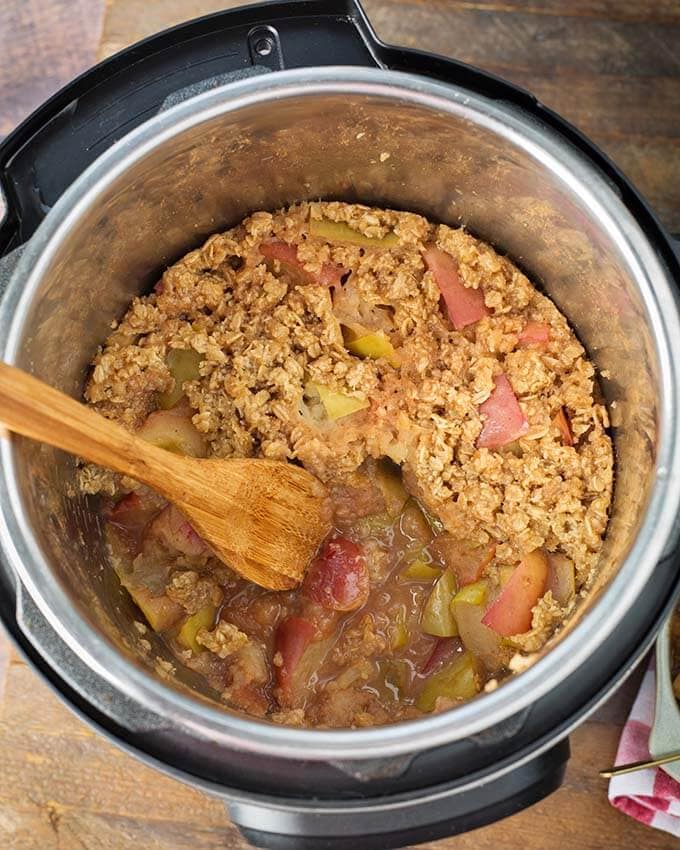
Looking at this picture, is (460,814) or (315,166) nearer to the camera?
(460,814)

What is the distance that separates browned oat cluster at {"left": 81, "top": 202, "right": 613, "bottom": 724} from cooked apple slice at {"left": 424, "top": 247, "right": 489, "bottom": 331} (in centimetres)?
1

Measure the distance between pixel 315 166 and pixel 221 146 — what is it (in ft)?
0.71

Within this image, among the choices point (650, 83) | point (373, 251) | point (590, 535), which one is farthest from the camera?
point (650, 83)

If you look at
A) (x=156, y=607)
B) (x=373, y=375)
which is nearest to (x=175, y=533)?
(x=156, y=607)

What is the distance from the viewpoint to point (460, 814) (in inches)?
64.7

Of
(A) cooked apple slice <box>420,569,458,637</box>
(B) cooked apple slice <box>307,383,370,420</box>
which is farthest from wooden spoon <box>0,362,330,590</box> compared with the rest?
(A) cooked apple slice <box>420,569,458,637</box>

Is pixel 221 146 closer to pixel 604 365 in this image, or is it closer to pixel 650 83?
pixel 604 365

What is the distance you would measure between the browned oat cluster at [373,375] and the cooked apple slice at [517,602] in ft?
0.11

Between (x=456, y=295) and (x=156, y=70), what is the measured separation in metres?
0.67

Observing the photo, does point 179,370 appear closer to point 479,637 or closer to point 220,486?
point 220,486

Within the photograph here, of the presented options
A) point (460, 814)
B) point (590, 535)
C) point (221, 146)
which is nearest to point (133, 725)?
point (460, 814)

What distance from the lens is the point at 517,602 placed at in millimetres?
1780

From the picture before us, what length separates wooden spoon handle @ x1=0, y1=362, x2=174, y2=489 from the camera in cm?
133

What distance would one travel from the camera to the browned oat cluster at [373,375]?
1.81 m
